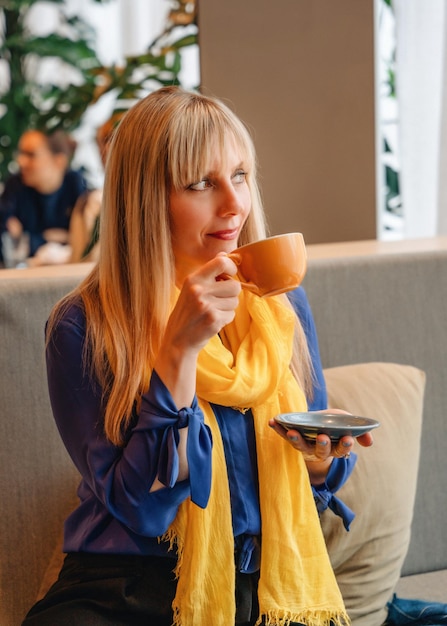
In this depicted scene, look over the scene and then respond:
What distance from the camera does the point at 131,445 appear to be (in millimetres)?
1176

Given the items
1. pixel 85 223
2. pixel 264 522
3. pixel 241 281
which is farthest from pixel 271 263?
pixel 85 223

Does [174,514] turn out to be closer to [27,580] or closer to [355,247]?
[27,580]

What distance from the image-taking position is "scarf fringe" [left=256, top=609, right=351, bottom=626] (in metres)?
1.28

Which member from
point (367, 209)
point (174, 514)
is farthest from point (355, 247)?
point (174, 514)

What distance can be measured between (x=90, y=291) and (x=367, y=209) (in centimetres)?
108

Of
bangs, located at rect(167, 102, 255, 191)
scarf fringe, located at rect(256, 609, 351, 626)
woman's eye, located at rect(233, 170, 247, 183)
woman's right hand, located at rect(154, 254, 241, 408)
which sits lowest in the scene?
scarf fringe, located at rect(256, 609, 351, 626)

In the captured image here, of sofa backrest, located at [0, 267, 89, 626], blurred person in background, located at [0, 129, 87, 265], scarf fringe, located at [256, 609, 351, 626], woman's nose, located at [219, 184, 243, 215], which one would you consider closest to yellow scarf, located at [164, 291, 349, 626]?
scarf fringe, located at [256, 609, 351, 626]

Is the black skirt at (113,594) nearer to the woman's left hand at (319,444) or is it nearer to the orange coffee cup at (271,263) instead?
the woman's left hand at (319,444)

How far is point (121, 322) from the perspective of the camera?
4.20ft

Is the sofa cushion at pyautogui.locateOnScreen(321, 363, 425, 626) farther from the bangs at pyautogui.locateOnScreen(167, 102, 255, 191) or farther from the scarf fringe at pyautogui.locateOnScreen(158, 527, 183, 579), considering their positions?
the bangs at pyautogui.locateOnScreen(167, 102, 255, 191)

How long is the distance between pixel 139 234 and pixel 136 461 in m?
0.33

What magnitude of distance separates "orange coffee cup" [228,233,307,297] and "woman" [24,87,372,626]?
0.09 metres

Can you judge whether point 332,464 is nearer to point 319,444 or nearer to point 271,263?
point 319,444

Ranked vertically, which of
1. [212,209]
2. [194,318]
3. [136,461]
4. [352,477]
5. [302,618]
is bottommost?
[302,618]
